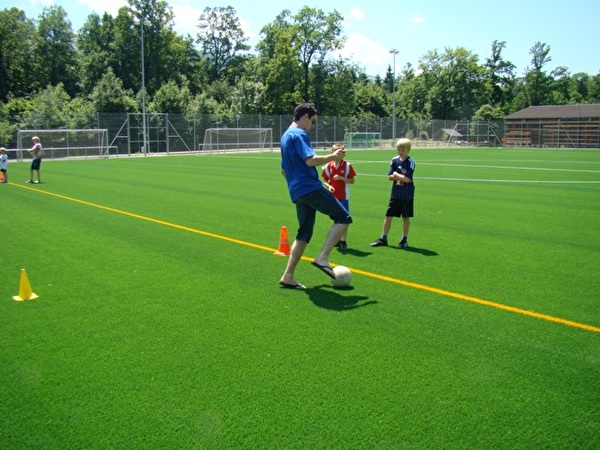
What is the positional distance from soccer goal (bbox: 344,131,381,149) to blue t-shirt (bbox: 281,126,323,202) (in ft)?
192

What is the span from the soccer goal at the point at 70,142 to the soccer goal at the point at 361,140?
29024 millimetres

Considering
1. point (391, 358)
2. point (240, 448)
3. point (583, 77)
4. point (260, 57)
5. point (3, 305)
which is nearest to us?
point (240, 448)

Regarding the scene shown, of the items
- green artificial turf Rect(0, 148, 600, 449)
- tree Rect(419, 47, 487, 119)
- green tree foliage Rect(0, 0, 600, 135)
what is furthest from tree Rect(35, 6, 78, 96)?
green artificial turf Rect(0, 148, 600, 449)

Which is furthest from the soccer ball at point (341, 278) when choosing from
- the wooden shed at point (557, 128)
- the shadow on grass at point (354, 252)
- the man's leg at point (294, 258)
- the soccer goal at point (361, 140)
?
the wooden shed at point (557, 128)

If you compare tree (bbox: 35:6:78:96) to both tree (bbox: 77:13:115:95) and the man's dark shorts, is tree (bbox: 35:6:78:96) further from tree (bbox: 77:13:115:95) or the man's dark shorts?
the man's dark shorts

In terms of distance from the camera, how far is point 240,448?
124 inches

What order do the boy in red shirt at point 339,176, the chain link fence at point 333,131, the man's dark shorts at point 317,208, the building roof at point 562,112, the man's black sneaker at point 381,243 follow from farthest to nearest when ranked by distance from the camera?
the building roof at point 562,112, the chain link fence at point 333,131, the man's black sneaker at point 381,243, the boy in red shirt at point 339,176, the man's dark shorts at point 317,208

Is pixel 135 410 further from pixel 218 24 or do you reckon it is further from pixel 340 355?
pixel 218 24

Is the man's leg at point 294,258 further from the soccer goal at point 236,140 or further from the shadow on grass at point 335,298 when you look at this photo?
the soccer goal at point 236,140

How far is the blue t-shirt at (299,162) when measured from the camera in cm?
597

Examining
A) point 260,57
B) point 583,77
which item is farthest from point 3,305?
point 583,77

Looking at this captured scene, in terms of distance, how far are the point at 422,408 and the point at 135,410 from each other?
189cm

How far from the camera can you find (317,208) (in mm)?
6145

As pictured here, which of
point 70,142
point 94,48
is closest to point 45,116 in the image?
A: point 70,142
